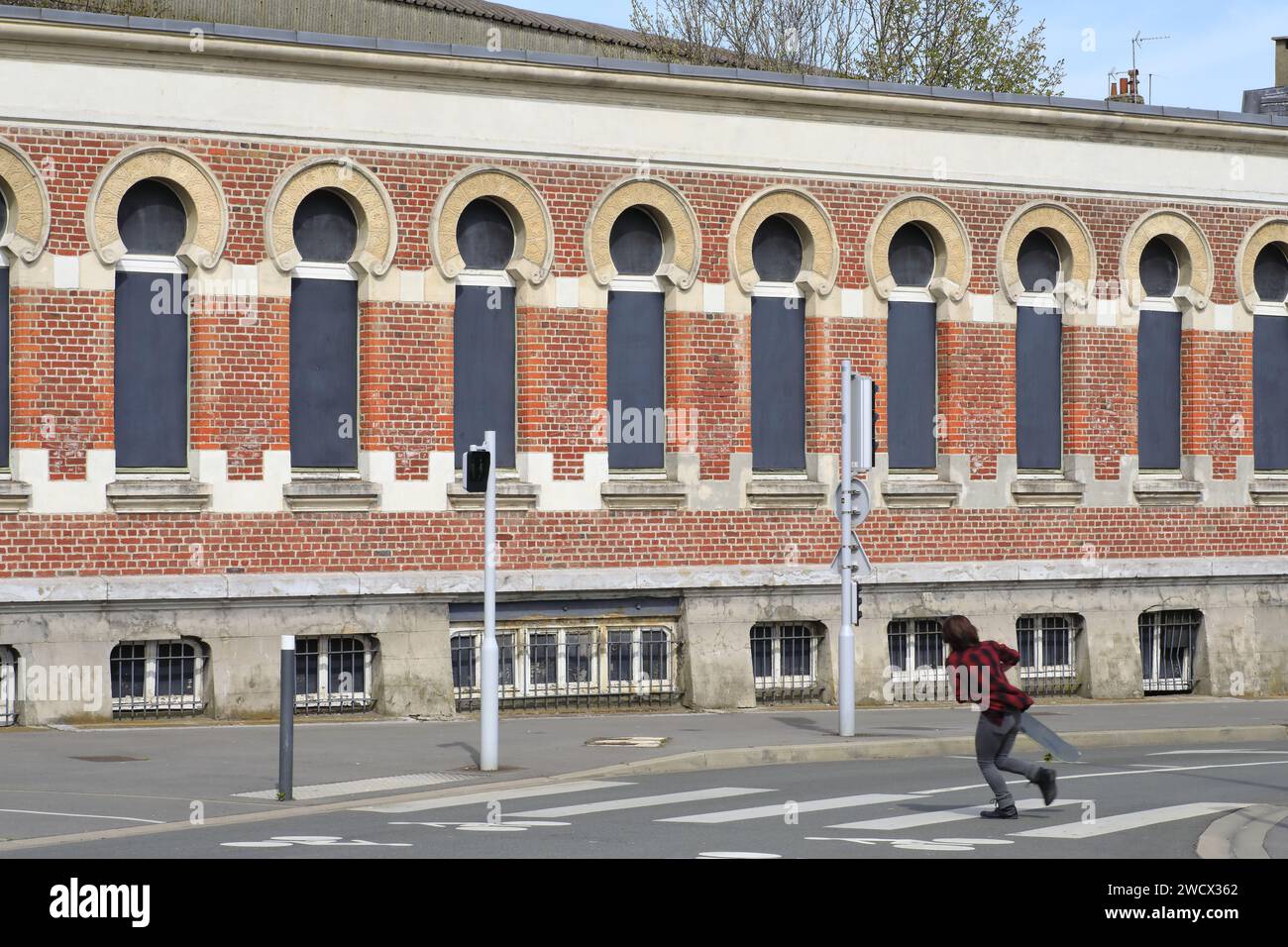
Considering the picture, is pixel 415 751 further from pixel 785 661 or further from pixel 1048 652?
pixel 1048 652

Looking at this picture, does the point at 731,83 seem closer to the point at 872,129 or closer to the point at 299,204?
the point at 872,129

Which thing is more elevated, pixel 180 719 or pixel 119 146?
pixel 119 146

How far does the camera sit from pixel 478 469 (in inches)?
721

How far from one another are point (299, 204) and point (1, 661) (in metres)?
5.67

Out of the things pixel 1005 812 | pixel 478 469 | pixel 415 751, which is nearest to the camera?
pixel 1005 812

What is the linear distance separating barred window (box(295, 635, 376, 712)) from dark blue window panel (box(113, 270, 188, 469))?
2.40 metres

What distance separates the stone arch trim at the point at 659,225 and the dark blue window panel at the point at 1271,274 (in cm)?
864

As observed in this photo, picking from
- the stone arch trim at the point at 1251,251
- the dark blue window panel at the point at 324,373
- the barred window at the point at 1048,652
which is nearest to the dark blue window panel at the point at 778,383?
the barred window at the point at 1048,652

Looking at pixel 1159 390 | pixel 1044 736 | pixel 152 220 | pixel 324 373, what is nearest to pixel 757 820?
pixel 1044 736

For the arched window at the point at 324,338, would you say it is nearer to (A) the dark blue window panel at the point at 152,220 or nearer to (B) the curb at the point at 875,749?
(A) the dark blue window panel at the point at 152,220

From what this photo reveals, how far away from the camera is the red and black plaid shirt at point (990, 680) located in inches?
579

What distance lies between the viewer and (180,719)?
71.6 ft

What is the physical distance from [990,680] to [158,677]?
33.8ft
